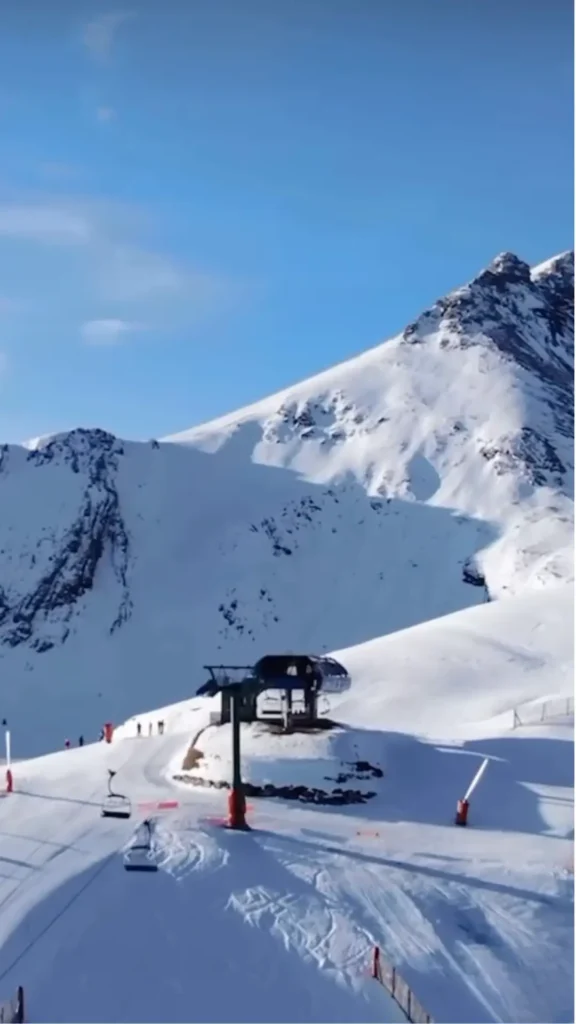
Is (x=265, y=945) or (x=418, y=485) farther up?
(x=418, y=485)

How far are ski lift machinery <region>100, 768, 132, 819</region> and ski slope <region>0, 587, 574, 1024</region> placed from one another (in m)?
0.40

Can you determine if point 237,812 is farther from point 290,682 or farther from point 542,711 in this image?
point 542,711

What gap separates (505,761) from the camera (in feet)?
105

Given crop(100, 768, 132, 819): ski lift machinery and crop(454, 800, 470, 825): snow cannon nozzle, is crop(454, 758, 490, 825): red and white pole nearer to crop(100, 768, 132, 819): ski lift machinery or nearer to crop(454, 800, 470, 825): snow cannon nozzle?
crop(454, 800, 470, 825): snow cannon nozzle

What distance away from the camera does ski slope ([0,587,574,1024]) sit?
17984mm

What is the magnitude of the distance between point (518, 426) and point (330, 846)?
4093 inches

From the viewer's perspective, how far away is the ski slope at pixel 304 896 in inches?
708

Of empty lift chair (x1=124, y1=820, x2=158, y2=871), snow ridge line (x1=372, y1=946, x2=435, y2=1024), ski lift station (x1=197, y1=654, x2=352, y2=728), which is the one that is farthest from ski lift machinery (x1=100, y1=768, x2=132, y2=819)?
snow ridge line (x1=372, y1=946, x2=435, y2=1024)

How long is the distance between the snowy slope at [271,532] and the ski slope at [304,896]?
5001cm

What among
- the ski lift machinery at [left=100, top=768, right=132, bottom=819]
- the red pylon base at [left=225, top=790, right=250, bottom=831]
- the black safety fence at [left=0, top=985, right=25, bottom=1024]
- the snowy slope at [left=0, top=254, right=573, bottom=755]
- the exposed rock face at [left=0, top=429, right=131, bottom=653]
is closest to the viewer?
the black safety fence at [left=0, top=985, right=25, bottom=1024]

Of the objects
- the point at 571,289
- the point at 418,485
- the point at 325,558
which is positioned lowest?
the point at 325,558

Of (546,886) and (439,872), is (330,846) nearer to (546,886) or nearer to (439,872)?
(439,872)

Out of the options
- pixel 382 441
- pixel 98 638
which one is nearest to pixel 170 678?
pixel 98 638

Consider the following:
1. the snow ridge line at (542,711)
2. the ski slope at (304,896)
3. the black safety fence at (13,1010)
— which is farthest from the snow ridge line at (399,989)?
the snow ridge line at (542,711)
